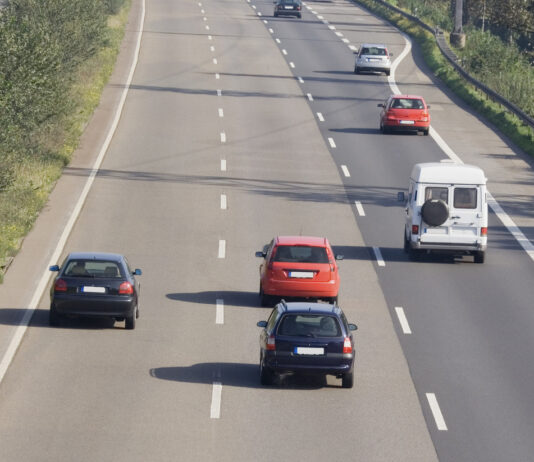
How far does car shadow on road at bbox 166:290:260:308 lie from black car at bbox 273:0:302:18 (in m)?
67.2

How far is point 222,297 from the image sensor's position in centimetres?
2878

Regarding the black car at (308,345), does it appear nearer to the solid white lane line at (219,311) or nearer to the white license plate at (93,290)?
the white license plate at (93,290)

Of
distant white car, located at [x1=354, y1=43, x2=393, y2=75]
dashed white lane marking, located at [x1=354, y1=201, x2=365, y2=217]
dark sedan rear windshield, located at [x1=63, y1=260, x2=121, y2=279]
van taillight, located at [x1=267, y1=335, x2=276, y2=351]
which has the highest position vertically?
van taillight, located at [x1=267, y1=335, x2=276, y2=351]

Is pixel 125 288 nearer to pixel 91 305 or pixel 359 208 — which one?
pixel 91 305

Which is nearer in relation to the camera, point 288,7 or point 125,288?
point 125,288

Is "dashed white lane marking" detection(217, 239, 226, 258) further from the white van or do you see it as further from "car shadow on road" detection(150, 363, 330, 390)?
"car shadow on road" detection(150, 363, 330, 390)

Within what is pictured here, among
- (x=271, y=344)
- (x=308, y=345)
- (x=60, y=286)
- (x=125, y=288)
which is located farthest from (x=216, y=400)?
(x=60, y=286)

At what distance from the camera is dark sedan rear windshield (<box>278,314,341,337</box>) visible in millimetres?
21031

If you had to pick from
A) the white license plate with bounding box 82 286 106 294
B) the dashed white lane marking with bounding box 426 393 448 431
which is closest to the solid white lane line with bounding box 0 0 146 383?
the white license plate with bounding box 82 286 106 294

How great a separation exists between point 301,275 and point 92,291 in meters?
4.52

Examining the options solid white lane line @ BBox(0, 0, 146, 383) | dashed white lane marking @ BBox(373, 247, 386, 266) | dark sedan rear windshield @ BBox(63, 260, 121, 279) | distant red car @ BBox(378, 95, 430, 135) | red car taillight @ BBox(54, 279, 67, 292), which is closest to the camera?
solid white lane line @ BBox(0, 0, 146, 383)

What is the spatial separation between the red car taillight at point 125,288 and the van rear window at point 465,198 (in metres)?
10.6

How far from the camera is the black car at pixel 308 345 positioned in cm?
2081

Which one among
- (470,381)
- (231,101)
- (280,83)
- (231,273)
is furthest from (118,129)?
(470,381)
